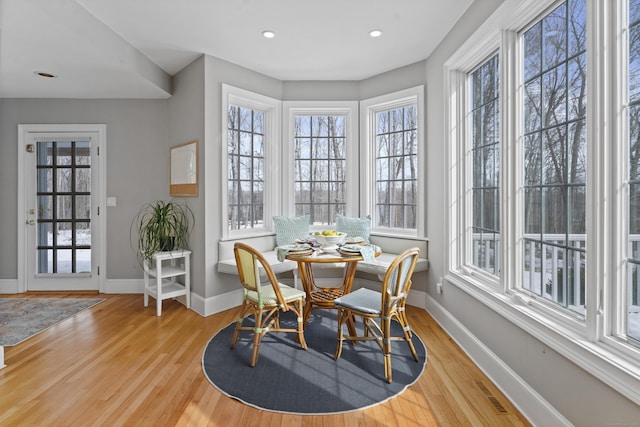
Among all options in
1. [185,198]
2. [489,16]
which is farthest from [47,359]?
[489,16]

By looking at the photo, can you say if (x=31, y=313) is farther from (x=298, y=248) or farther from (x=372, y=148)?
(x=372, y=148)

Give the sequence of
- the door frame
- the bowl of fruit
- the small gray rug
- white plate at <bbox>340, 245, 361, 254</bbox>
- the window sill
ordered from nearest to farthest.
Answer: the window sill, white plate at <bbox>340, 245, 361, 254</bbox>, the bowl of fruit, the small gray rug, the door frame

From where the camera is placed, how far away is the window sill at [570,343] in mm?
1316

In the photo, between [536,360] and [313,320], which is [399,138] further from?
[536,360]

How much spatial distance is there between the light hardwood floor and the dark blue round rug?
71 millimetres

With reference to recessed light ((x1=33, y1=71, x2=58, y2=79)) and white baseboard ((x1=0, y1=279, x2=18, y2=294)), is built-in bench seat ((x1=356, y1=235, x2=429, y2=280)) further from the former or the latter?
white baseboard ((x1=0, y1=279, x2=18, y2=294))

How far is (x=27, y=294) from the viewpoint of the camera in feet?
13.8

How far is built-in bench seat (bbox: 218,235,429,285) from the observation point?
3434 mm

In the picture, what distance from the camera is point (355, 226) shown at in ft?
12.9

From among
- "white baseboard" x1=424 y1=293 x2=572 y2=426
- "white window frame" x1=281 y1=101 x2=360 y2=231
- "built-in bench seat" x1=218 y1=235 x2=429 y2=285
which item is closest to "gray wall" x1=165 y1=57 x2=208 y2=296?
"built-in bench seat" x1=218 y1=235 x2=429 y2=285

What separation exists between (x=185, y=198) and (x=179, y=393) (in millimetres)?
2277

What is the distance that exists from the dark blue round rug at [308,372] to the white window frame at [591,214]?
85cm

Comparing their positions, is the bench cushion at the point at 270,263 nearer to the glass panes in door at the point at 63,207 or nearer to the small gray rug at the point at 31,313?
the small gray rug at the point at 31,313

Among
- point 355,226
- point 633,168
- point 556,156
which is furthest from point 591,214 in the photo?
point 355,226
